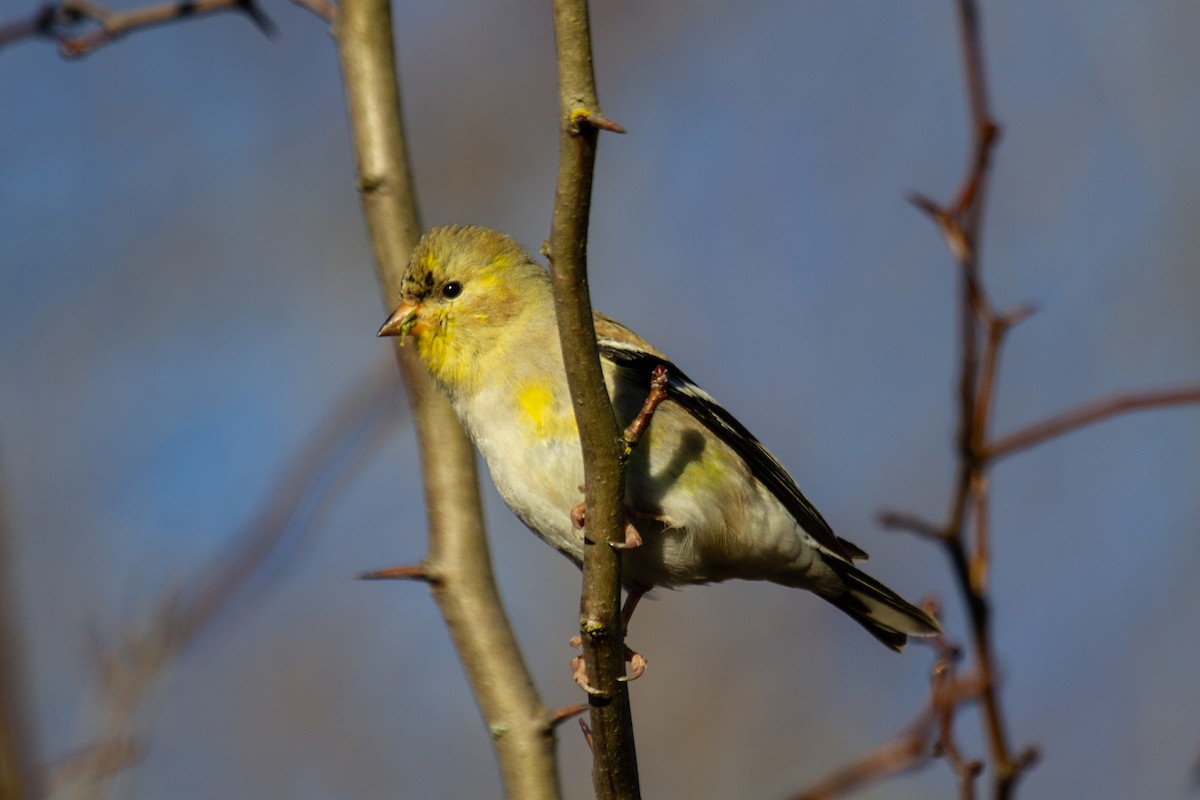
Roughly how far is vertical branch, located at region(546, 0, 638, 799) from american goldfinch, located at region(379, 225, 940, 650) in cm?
97

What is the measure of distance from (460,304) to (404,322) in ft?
0.64

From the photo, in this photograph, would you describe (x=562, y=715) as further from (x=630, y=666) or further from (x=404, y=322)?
(x=404, y=322)

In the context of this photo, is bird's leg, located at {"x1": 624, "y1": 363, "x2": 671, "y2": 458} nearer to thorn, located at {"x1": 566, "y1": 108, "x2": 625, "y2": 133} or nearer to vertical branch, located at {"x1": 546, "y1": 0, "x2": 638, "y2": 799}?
vertical branch, located at {"x1": 546, "y1": 0, "x2": 638, "y2": 799}

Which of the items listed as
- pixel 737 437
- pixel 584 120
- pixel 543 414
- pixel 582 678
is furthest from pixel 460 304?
pixel 584 120

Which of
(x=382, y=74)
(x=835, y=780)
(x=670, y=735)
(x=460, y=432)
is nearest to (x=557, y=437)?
(x=460, y=432)

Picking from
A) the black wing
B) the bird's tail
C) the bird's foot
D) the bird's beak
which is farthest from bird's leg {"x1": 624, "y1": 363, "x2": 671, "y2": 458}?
the bird's tail

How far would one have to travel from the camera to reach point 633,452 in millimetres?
3877

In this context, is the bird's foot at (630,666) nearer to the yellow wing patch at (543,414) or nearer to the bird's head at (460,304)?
the yellow wing patch at (543,414)

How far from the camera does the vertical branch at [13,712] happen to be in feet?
5.75

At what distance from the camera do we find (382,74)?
396cm

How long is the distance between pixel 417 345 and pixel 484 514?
876 millimetres

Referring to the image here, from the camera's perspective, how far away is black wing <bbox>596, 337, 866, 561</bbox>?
4.15 m

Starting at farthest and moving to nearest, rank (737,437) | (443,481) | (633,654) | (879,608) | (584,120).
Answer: (879,608), (737,437), (443,481), (633,654), (584,120)

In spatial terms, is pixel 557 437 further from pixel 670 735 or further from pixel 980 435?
pixel 670 735
